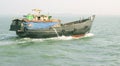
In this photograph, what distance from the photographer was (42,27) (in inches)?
1252

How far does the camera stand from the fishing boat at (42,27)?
99.7 ft

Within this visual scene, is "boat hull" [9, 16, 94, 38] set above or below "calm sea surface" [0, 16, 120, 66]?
above

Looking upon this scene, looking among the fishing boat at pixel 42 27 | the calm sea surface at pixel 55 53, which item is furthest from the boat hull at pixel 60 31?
the calm sea surface at pixel 55 53

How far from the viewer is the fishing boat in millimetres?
30391

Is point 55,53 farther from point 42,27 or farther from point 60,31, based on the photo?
point 60,31

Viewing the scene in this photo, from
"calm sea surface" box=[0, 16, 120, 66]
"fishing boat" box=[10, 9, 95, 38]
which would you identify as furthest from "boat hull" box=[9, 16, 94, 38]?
"calm sea surface" box=[0, 16, 120, 66]

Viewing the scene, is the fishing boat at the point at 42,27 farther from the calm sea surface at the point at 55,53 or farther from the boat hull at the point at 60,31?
the calm sea surface at the point at 55,53

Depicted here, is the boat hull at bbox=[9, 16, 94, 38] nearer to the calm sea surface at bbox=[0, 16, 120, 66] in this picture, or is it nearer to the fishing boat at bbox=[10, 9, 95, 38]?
the fishing boat at bbox=[10, 9, 95, 38]

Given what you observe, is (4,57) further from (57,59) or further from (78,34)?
(78,34)

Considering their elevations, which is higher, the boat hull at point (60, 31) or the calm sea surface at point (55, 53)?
the boat hull at point (60, 31)

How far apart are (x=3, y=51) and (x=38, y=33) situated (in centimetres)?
734

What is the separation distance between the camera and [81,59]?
21406mm

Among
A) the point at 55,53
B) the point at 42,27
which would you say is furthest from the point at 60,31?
the point at 55,53

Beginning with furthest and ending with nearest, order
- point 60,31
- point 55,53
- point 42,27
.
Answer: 1. point 60,31
2. point 42,27
3. point 55,53
